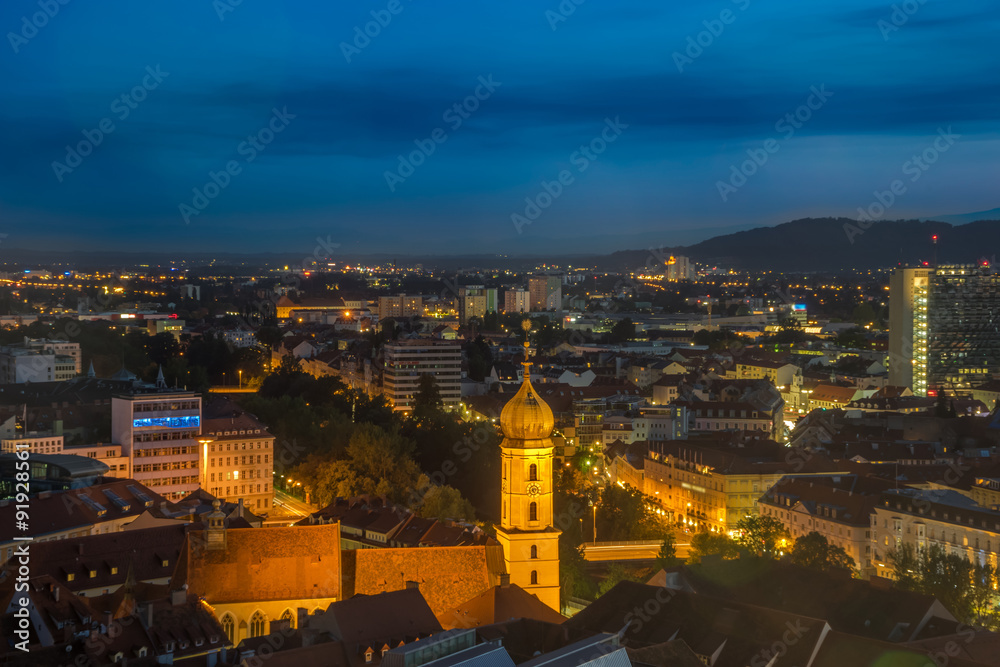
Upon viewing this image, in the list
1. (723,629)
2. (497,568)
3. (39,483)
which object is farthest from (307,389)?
(723,629)

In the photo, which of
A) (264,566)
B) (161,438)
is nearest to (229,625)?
(264,566)

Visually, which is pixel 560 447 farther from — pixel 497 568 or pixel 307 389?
pixel 497 568

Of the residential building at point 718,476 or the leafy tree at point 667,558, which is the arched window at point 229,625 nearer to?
the leafy tree at point 667,558

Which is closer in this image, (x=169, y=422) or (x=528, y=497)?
(x=528, y=497)

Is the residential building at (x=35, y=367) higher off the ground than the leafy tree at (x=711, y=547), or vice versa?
the residential building at (x=35, y=367)

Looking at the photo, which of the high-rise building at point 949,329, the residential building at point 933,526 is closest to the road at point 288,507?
the residential building at point 933,526

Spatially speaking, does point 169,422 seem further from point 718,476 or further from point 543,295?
point 543,295
